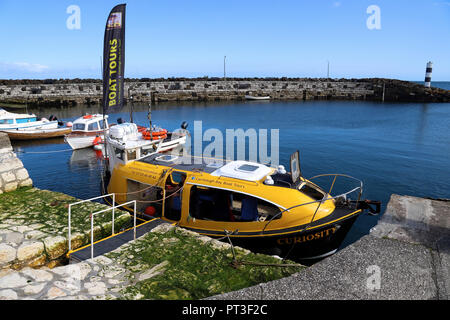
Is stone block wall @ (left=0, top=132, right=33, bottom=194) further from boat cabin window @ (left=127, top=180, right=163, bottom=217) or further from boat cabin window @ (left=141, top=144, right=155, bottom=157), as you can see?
boat cabin window @ (left=141, top=144, right=155, bottom=157)

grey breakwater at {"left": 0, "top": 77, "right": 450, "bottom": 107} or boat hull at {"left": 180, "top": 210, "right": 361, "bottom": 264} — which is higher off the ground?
grey breakwater at {"left": 0, "top": 77, "right": 450, "bottom": 107}

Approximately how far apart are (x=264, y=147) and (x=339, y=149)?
6.25 metres

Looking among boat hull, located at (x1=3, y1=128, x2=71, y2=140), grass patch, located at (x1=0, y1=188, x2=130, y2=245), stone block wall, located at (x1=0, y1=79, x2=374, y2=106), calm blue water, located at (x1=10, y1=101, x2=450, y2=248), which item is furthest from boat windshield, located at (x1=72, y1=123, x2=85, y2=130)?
stone block wall, located at (x1=0, y1=79, x2=374, y2=106)

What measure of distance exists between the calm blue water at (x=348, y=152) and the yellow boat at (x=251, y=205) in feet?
14.4

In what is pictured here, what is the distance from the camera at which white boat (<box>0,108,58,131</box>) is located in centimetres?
3026

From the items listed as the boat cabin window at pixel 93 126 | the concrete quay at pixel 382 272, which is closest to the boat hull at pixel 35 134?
the boat cabin window at pixel 93 126

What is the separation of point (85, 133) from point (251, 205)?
2311cm

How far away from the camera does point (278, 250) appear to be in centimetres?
839

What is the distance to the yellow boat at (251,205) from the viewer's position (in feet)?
26.7

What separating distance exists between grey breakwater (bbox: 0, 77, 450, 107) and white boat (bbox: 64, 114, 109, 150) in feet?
109

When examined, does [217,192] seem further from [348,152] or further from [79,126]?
[79,126]

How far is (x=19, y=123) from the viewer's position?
31.0 meters
